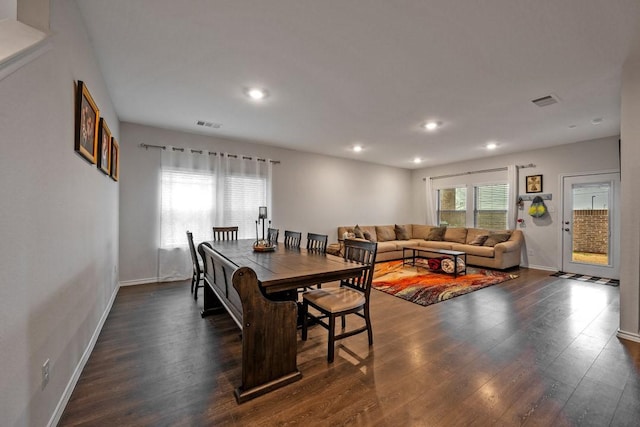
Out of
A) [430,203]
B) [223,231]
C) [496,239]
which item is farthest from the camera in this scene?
[430,203]

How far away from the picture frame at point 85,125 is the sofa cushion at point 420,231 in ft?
23.8

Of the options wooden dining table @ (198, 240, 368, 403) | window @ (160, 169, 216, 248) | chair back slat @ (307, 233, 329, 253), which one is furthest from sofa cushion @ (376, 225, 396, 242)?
wooden dining table @ (198, 240, 368, 403)

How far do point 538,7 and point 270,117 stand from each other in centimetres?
307

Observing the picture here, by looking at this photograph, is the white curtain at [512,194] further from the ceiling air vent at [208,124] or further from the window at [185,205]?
the window at [185,205]

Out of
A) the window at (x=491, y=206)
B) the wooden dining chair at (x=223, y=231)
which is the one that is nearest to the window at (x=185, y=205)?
the wooden dining chair at (x=223, y=231)

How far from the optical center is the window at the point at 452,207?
7137mm

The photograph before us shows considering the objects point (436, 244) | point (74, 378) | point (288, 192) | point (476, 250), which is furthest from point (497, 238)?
point (74, 378)

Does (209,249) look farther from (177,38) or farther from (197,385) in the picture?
(177,38)

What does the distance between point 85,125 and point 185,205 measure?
2667 millimetres

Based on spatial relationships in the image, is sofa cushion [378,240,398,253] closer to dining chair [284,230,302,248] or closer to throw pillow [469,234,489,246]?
throw pillow [469,234,489,246]

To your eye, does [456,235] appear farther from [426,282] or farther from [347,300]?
[347,300]

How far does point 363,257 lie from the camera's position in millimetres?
2508

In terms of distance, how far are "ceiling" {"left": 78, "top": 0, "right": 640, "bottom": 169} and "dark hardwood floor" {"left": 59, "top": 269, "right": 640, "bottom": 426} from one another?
8.61ft

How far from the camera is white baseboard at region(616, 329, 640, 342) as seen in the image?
2.52 m
